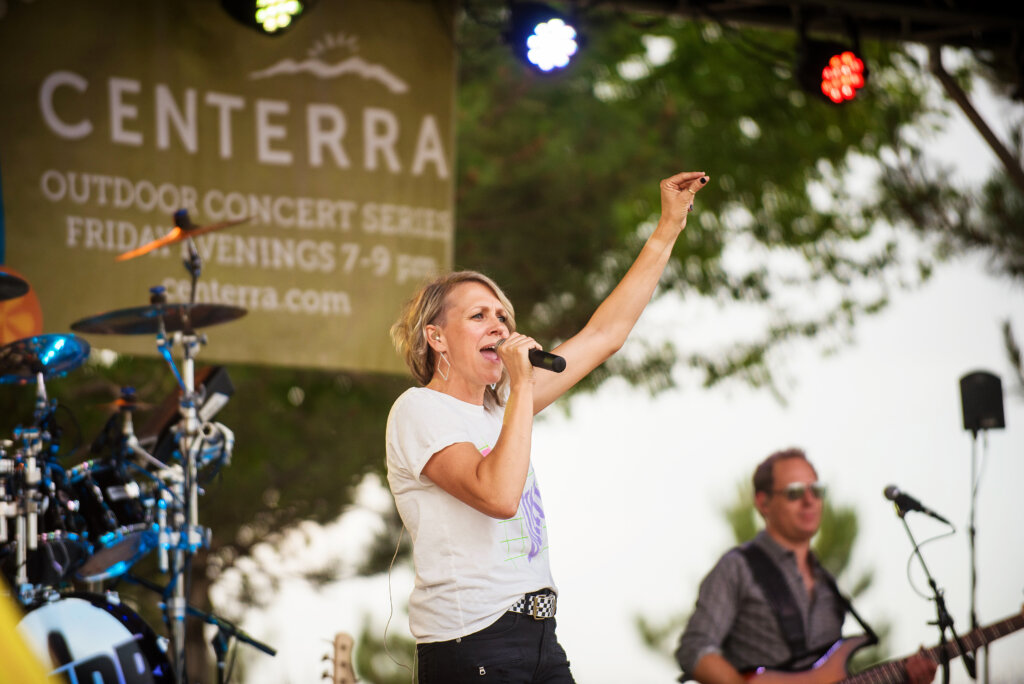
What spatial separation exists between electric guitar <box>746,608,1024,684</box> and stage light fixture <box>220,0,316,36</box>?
3449mm

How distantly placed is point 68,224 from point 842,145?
23.0ft

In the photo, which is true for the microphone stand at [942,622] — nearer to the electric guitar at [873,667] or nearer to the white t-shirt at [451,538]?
the electric guitar at [873,667]

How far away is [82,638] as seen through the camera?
3.78m

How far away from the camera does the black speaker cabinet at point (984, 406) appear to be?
464cm

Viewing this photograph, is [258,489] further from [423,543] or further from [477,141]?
[423,543]

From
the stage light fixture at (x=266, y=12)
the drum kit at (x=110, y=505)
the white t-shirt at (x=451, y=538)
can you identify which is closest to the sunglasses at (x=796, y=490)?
the drum kit at (x=110, y=505)

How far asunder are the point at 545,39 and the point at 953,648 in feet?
9.87

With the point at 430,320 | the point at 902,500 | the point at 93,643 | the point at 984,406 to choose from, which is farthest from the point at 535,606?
the point at 984,406

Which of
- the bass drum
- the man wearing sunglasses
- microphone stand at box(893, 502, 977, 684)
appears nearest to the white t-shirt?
the bass drum

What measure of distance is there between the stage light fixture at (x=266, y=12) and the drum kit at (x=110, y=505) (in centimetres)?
119

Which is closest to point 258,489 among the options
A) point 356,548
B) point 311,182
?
point 356,548

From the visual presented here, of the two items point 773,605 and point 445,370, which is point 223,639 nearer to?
point 773,605

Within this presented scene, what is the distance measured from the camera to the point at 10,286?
4137mm

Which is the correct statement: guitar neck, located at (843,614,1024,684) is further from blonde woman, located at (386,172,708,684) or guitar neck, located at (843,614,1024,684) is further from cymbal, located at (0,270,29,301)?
cymbal, located at (0,270,29,301)
